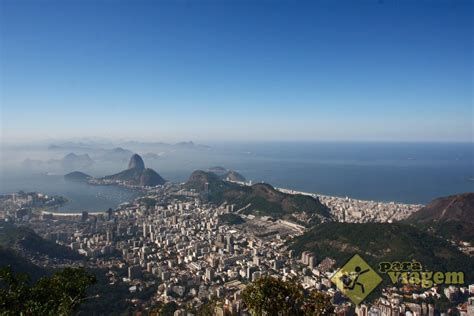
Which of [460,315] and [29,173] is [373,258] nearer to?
[460,315]

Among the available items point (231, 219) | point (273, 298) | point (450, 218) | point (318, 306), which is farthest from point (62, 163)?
point (318, 306)

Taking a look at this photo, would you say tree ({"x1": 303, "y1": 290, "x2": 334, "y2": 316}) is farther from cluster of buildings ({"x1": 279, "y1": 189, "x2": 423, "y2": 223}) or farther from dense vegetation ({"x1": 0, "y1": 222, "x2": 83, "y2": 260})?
cluster of buildings ({"x1": 279, "y1": 189, "x2": 423, "y2": 223})

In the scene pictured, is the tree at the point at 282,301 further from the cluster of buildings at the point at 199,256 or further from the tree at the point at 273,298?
the cluster of buildings at the point at 199,256

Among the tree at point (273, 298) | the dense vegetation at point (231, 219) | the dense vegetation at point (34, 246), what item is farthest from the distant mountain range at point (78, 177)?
the tree at point (273, 298)

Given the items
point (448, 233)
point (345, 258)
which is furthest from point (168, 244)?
point (448, 233)

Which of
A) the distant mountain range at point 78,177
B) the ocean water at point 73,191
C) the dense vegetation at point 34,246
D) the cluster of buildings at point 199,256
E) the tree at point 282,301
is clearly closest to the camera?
the tree at point 282,301

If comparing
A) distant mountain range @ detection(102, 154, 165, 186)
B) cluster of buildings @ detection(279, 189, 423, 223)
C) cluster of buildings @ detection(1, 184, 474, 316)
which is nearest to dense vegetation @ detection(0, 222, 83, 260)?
cluster of buildings @ detection(1, 184, 474, 316)

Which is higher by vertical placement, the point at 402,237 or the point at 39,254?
the point at 402,237
